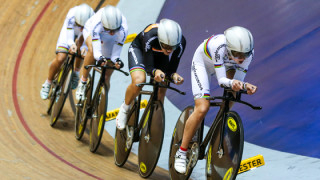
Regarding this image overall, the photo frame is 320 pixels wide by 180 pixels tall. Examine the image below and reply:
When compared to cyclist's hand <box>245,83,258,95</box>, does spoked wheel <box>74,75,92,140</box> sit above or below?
below

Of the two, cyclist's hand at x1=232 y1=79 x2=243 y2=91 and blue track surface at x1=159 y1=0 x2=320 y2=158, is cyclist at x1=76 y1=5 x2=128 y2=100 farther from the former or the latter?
cyclist's hand at x1=232 y1=79 x2=243 y2=91

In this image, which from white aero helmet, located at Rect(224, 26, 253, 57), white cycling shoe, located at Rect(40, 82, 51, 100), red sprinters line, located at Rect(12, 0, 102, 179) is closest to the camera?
white aero helmet, located at Rect(224, 26, 253, 57)

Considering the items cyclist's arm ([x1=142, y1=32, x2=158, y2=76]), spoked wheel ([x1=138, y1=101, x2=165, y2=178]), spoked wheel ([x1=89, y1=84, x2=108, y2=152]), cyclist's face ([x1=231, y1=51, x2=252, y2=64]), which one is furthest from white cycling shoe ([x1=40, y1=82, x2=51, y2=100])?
cyclist's face ([x1=231, y1=51, x2=252, y2=64])

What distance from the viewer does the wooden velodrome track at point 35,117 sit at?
208 inches

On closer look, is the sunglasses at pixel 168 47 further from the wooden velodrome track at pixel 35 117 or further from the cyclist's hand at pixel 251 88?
the wooden velodrome track at pixel 35 117

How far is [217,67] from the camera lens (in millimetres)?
4246

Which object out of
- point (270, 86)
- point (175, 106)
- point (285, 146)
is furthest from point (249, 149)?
point (175, 106)

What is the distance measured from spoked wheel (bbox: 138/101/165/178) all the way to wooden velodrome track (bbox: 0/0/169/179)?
19cm

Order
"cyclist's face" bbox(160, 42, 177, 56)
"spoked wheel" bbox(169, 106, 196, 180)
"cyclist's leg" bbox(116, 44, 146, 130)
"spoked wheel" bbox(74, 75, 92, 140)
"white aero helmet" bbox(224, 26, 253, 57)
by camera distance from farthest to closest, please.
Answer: "spoked wheel" bbox(74, 75, 92, 140) → "cyclist's leg" bbox(116, 44, 146, 130) → "spoked wheel" bbox(169, 106, 196, 180) → "cyclist's face" bbox(160, 42, 177, 56) → "white aero helmet" bbox(224, 26, 253, 57)

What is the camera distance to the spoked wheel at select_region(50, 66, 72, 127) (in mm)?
6602

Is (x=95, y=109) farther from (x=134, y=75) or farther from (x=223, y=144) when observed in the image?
(x=223, y=144)

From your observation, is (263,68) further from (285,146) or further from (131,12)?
(131,12)

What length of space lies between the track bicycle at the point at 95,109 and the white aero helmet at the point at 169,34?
101cm

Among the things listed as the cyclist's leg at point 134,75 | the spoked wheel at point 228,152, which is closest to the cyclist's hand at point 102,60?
the cyclist's leg at point 134,75
